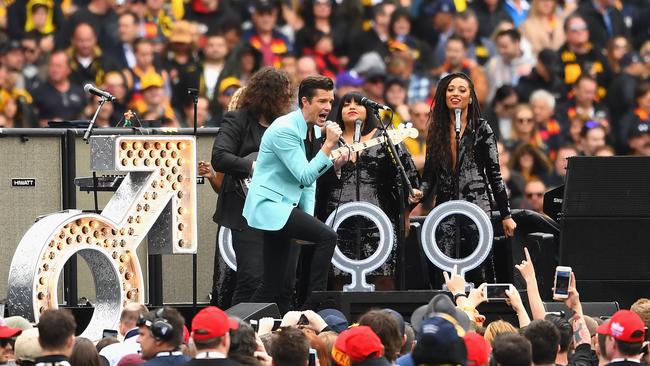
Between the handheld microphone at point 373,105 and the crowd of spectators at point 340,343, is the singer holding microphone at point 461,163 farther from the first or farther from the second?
the crowd of spectators at point 340,343

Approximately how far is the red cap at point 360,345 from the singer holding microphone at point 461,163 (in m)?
4.59

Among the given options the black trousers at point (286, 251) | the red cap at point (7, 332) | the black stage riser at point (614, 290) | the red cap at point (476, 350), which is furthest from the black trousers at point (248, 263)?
the red cap at point (476, 350)

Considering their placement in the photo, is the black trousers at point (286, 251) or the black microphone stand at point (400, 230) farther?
the black microphone stand at point (400, 230)

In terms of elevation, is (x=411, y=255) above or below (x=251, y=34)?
below

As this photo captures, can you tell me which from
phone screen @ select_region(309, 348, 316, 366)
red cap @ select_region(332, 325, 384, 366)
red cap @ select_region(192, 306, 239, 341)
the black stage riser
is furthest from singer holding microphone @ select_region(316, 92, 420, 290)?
red cap @ select_region(192, 306, 239, 341)

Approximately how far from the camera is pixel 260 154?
12758mm

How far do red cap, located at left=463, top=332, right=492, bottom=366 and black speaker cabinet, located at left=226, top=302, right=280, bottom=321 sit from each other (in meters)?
2.69

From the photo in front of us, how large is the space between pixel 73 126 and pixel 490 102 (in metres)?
6.65

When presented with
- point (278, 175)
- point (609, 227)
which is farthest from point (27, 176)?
point (609, 227)

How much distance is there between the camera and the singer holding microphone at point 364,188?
14023mm

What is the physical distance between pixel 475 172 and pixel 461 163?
13cm

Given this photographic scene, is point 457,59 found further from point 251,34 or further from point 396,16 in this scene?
point 251,34

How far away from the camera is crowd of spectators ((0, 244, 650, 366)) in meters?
9.22

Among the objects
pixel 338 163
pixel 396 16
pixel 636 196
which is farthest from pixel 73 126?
pixel 396 16
